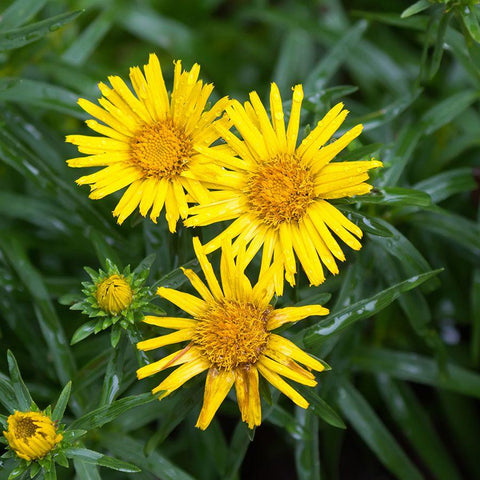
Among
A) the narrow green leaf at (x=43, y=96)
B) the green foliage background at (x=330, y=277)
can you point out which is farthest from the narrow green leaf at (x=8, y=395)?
the narrow green leaf at (x=43, y=96)

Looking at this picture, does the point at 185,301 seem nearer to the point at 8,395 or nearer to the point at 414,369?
the point at 8,395

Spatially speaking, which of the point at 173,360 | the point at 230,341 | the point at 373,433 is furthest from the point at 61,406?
the point at 373,433

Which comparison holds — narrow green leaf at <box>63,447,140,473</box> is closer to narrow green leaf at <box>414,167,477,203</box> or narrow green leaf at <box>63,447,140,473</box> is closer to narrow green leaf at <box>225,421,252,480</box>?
narrow green leaf at <box>225,421,252,480</box>

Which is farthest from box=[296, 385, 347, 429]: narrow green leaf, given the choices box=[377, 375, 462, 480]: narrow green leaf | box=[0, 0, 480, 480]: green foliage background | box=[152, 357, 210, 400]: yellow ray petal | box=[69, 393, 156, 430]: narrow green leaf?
box=[377, 375, 462, 480]: narrow green leaf

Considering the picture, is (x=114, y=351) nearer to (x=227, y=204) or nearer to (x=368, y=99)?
(x=227, y=204)

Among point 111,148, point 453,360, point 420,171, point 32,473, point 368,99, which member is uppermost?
point 368,99

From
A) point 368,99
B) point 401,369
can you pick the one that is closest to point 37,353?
point 401,369
